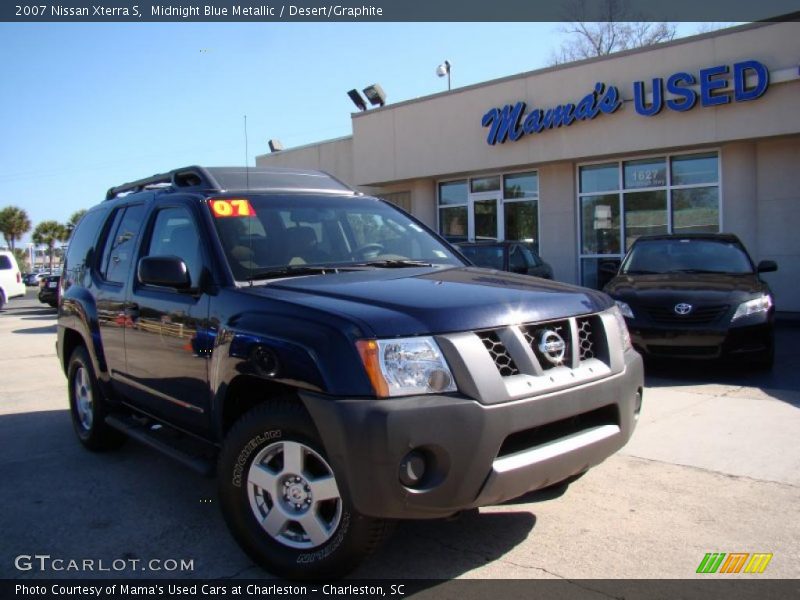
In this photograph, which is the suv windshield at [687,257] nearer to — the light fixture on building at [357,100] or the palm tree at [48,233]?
the light fixture on building at [357,100]

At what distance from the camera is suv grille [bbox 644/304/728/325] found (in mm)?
7270

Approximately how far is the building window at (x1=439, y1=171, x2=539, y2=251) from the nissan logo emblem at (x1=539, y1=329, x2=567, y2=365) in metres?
13.0

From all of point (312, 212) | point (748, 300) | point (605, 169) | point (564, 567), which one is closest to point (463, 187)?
point (605, 169)

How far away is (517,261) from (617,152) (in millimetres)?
4117

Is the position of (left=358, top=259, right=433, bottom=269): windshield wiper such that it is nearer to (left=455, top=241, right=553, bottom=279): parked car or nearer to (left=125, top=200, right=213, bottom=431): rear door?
(left=125, top=200, right=213, bottom=431): rear door

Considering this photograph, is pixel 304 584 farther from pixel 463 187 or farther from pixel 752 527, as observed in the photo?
pixel 463 187

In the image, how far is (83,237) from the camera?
5.61m

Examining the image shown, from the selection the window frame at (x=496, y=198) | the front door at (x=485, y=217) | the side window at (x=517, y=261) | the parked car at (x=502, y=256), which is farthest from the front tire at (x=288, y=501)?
the front door at (x=485, y=217)

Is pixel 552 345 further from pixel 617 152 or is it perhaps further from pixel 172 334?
pixel 617 152

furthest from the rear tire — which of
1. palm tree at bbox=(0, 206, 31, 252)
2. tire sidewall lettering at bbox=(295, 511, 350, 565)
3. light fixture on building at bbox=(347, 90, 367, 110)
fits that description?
palm tree at bbox=(0, 206, 31, 252)

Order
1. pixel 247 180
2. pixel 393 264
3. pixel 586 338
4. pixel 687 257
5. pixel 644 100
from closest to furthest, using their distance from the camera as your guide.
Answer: pixel 586 338 < pixel 393 264 < pixel 247 180 < pixel 687 257 < pixel 644 100

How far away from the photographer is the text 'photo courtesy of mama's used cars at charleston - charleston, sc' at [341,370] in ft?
8.71

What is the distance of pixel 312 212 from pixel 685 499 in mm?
2757

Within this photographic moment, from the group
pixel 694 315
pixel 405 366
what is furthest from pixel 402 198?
pixel 405 366
